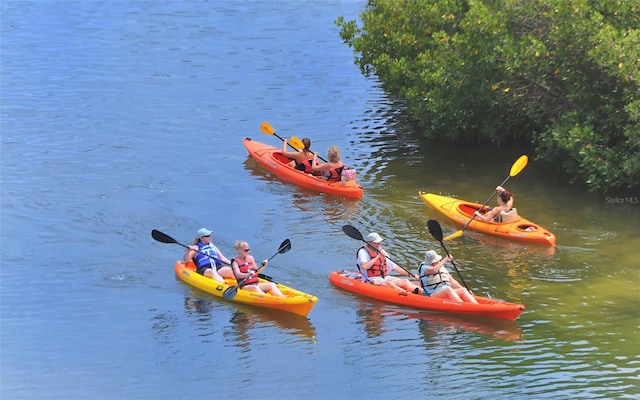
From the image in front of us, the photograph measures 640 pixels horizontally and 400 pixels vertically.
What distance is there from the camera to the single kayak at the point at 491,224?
1933 centimetres

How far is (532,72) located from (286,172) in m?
5.92

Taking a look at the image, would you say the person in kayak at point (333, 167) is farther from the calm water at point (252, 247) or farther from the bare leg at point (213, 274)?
the bare leg at point (213, 274)

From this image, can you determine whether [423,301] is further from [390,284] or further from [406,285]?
[390,284]

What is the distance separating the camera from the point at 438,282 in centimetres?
1641

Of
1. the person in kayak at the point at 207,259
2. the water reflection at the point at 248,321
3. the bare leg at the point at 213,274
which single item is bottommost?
the water reflection at the point at 248,321

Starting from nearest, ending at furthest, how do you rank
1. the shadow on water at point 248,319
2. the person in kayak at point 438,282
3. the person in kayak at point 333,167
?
1. the shadow on water at point 248,319
2. the person in kayak at point 438,282
3. the person in kayak at point 333,167

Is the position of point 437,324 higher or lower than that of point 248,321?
higher

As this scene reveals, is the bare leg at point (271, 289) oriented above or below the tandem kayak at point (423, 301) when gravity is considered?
below

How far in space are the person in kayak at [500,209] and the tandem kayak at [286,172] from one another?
3.14m

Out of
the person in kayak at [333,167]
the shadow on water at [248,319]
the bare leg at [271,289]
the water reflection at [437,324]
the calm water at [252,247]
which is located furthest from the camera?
the person in kayak at [333,167]

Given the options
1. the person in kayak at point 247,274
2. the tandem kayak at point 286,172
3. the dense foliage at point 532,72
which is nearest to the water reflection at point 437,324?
the person in kayak at point 247,274

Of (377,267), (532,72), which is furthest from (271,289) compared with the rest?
(532,72)

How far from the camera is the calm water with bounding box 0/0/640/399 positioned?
14.5 metres

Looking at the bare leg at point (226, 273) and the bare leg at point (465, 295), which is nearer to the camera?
the bare leg at point (465, 295)
